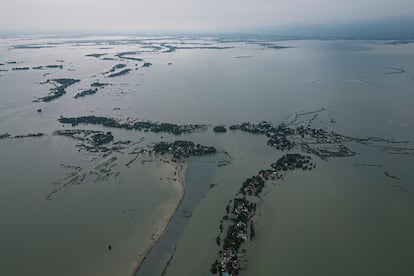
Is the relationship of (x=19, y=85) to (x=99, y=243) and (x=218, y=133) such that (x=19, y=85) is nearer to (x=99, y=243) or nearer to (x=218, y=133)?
(x=218, y=133)

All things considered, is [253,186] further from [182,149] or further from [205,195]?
[182,149]

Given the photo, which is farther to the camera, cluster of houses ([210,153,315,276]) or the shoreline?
the shoreline

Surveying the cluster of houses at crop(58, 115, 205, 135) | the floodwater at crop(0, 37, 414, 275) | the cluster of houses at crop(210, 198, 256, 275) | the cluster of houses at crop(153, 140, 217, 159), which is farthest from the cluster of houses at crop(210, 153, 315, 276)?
the cluster of houses at crop(58, 115, 205, 135)

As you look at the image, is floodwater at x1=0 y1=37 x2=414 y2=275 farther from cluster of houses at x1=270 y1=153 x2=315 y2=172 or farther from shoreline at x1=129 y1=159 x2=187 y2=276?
cluster of houses at x1=270 y1=153 x2=315 y2=172

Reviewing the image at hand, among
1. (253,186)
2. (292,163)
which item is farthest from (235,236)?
(292,163)

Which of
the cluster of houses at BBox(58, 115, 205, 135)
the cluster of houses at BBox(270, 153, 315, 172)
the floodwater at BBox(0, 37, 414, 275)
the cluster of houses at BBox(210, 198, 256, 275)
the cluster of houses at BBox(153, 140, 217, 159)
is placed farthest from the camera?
the cluster of houses at BBox(58, 115, 205, 135)

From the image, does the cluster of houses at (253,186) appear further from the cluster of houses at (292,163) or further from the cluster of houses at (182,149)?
the cluster of houses at (182,149)

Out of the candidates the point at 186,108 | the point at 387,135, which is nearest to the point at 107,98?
the point at 186,108
